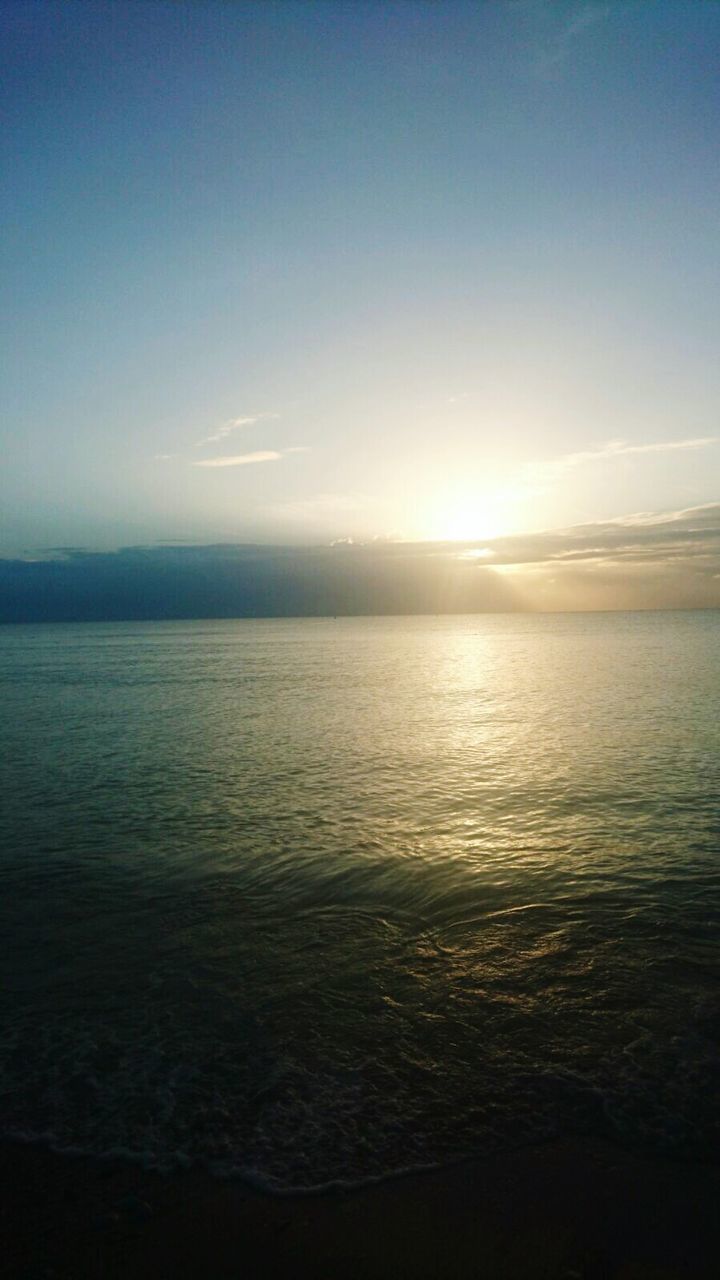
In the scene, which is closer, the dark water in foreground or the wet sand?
the wet sand

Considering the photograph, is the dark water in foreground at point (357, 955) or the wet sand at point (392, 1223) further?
the dark water in foreground at point (357, 955)

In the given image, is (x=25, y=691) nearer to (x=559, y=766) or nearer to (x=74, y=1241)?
(x=559, y=766)

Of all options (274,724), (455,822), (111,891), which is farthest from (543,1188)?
(274,724)

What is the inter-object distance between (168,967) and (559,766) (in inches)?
735

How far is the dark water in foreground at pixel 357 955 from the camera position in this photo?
8016 millimetres

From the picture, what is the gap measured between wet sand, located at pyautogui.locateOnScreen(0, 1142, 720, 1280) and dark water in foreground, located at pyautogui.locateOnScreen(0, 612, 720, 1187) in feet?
1.12

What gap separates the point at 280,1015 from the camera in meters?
10.1

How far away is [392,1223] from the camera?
661 cm

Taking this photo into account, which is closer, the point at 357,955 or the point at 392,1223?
the point at 392,1223

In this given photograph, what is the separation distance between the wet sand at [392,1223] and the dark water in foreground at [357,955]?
34 cm

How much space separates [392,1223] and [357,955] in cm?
532

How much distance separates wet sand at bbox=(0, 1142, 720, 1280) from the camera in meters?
6.16

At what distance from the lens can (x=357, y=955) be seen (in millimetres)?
11922

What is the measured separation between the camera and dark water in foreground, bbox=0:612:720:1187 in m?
8.02
